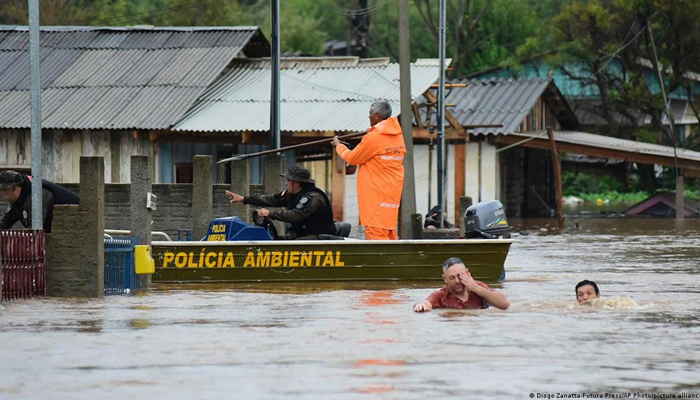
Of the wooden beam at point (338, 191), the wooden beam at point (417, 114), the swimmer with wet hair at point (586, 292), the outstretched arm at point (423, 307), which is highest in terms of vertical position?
the wooden beam at point (417, 114)

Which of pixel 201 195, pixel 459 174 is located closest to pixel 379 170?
pixel 201 195

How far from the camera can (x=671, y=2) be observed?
49.2m

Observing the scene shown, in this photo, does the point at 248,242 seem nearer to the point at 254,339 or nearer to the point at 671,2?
the point at 254,339

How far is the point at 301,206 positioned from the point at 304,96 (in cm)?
1576

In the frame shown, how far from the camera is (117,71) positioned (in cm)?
3350

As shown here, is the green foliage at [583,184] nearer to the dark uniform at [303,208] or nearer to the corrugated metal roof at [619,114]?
the corrugated metal roof at [619,114]

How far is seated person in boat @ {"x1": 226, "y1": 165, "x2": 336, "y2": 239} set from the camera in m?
17.1

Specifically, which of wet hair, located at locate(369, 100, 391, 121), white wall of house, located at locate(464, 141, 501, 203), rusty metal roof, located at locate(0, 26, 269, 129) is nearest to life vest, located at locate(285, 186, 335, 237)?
wet hair, located at locate(369, 100, 391, 121)

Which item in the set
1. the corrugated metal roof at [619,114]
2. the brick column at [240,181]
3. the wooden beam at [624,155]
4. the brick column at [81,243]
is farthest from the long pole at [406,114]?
the corrugated metal roof at [619,114]

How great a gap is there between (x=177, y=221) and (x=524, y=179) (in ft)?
93.4

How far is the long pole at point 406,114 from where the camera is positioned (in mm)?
26188

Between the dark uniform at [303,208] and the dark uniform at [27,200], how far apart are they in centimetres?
244

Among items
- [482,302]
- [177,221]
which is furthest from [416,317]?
[177,221]

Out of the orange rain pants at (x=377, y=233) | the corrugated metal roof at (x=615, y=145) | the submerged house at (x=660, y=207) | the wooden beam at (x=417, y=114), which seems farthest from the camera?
the submerged house at (x=660, y=207)
